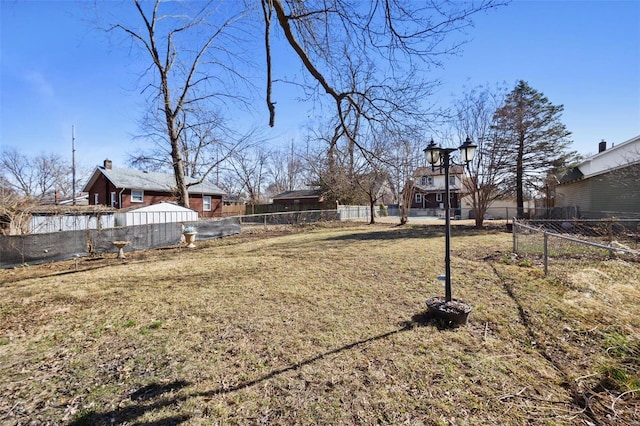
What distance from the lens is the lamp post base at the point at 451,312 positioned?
3.58 metres

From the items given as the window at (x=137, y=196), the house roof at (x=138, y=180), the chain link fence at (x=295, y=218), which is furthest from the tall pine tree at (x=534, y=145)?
the window at (x=137, y=196)

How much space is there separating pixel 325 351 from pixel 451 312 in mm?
1797

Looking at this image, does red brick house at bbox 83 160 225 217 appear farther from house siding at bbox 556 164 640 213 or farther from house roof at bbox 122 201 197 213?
house siding at bbox 556 164 640 213

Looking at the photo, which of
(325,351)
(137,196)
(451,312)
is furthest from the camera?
(137,196)

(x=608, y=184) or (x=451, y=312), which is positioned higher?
(x=608, y=184)

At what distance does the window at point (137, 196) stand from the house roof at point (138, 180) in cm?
55

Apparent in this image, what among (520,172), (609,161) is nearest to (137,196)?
(520,172)

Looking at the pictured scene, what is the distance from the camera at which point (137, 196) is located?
22.7 m

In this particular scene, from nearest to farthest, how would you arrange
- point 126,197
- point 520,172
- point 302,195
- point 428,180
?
point 520,172
point 428,180
point 126,197
point 302,195

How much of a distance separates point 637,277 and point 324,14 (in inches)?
287

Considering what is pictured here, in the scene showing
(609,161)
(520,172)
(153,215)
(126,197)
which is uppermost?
(609,161)

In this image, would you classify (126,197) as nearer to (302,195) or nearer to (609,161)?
(302,195)

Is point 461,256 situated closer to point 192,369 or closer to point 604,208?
point 192,369

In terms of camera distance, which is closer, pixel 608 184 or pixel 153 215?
pixel 608 184
